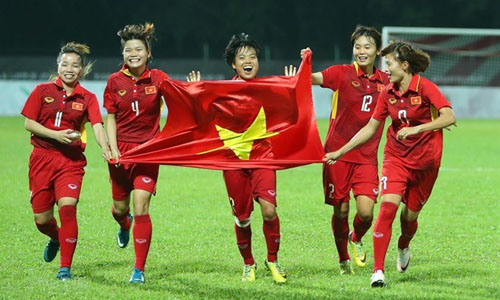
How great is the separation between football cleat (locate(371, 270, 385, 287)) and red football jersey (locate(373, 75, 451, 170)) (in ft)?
3.02

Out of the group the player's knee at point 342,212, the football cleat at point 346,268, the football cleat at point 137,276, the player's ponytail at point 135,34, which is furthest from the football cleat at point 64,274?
→ the player's knee at point 342,212

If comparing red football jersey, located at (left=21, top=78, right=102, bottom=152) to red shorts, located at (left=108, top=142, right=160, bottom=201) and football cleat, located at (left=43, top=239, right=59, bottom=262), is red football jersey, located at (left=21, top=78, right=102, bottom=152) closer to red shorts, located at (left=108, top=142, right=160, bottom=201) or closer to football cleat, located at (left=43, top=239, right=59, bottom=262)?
red shorts, located at (left=108, top=142, right=160, bottom=201)

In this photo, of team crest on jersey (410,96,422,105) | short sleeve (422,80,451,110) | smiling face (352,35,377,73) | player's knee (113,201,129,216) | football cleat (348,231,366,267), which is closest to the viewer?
short sleeve (422,80,451,110)

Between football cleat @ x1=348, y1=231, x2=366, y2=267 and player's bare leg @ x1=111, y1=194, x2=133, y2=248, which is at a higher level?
player's bare leg @ x1=111, y1=194, x2=133, y2=248

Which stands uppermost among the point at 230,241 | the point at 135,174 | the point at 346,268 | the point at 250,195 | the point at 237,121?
the point at 237,121

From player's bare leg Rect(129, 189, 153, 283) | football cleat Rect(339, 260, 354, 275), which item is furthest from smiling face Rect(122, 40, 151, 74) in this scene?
football cleat Rect(339, 260, 354, 275)

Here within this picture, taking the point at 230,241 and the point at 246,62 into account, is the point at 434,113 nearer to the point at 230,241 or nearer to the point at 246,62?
the point at 246,62

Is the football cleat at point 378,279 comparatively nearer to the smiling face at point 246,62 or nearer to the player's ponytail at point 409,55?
the player's ponytail at point 409,55

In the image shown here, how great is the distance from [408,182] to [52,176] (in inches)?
114

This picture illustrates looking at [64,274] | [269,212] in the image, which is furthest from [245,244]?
[64,274]

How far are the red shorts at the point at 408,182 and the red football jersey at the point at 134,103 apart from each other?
1946mm

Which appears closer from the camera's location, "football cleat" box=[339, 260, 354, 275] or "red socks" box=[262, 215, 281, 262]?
"red socks" box=[262, 215, 281, 262]

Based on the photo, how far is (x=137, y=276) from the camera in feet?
23.9

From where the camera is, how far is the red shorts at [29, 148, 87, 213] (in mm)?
7539
